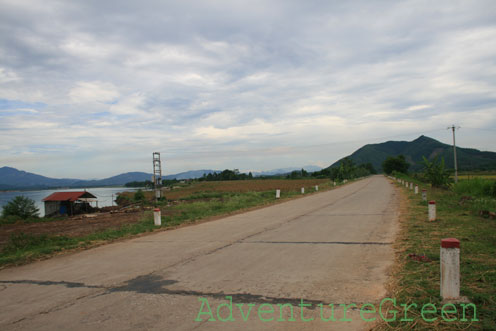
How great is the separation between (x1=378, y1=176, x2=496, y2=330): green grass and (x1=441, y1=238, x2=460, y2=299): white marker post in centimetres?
18

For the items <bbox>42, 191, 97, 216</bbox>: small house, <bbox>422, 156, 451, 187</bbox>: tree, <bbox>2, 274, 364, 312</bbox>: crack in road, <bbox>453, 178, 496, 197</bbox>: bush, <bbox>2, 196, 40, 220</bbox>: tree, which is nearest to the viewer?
<bbox>2, 274, 364, 312</bbox>: crack in road

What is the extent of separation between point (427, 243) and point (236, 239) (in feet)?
16.4

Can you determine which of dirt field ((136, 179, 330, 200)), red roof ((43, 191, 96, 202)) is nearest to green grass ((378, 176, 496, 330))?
red roof ((43, 191, 96, 202))

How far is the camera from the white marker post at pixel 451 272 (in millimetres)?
4488

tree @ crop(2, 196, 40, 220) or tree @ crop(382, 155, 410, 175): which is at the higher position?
tree @ crop(382, 155, 410, 175)

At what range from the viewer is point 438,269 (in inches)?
233

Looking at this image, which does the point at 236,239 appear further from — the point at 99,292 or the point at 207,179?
the point at 207,179

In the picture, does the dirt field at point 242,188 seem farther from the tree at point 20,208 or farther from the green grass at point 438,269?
the green grass at point 438,269

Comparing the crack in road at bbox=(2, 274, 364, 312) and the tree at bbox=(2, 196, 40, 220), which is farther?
the tree at bbox=(2, 196, 40, 220)

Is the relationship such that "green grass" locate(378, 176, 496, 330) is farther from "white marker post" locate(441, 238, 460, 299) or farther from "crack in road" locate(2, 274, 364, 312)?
"crack in road" locate(2, 274, 364, 312)

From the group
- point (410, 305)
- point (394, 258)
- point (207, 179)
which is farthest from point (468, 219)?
point (207, 179)

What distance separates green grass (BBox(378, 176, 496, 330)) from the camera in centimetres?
399

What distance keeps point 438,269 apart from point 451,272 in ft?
5.20

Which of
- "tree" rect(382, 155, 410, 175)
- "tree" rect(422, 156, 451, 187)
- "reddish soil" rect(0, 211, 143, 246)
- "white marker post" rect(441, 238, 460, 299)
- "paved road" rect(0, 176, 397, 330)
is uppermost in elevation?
"tree" rect(382, 155, 410, 175)
